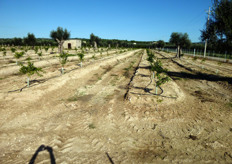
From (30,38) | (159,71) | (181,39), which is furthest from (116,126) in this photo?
(30,38)

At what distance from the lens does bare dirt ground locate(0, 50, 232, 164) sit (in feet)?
14.9

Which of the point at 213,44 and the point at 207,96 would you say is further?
the point at 213,44

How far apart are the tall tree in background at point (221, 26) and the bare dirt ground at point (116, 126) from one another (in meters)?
5.06

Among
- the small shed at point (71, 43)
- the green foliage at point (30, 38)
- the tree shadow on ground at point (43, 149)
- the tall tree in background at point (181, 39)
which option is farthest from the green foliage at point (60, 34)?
the tree shadow on ground at point (43, 149)

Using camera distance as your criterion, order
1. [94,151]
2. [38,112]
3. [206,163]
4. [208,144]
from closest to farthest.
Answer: [206,163], [94,151], [208,144], [38,112]

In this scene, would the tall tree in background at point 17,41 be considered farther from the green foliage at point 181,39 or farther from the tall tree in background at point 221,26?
the tall tree in background at point 221,26

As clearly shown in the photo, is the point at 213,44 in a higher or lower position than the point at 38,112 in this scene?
higher

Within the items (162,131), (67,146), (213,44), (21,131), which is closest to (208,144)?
(162,131)

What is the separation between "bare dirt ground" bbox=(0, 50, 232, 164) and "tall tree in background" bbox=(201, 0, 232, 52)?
5.06 metres

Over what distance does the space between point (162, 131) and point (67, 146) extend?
11.9 feet

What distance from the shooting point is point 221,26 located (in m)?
13.1

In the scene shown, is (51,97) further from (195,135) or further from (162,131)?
(195,135)

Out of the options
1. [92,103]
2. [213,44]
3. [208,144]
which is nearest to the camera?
[208,144]

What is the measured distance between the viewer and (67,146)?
4.92 metres
